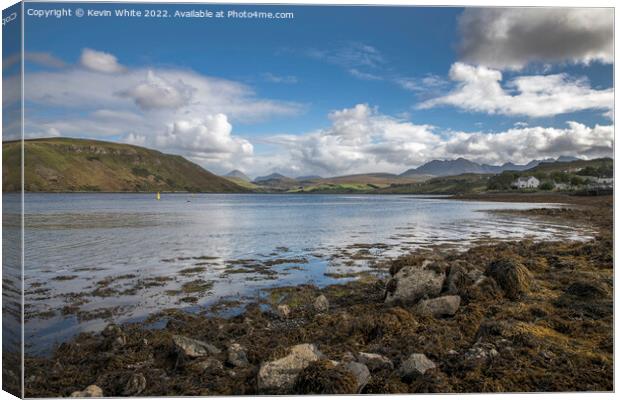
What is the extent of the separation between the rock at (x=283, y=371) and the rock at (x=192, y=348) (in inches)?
45.7

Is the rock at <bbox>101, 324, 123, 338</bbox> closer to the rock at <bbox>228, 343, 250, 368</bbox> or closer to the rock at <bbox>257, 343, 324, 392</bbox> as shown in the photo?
the rock at <bbox>228, 343, 250, 368</bbox>

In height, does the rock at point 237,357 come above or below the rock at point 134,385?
above

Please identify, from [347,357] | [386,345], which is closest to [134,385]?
[347,357]

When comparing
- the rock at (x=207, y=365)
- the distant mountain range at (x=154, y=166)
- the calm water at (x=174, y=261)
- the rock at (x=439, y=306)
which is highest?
the distant mountain range at (x=154, y=166)

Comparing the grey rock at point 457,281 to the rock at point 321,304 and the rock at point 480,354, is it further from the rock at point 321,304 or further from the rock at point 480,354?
the rock at point 321,304

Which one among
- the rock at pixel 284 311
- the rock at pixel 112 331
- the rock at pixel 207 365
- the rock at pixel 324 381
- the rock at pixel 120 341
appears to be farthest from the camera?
the rock at pixel 284 311

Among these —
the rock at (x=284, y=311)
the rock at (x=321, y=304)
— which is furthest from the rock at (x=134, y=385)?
the rock at (x=321, y=304)

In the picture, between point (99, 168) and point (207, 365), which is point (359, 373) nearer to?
point (207, 365)

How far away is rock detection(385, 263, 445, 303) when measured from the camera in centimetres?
728

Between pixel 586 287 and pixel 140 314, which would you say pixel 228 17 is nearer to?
pixel 140 314

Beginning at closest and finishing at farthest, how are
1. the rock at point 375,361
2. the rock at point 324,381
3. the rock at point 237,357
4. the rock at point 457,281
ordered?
the rock at point 324,381 → the rock at point 375,361 → the rock at point 237,357 → the rock at point 457,281

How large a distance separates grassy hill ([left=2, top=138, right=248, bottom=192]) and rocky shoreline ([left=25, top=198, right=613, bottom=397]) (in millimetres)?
2880

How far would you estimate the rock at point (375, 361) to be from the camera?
500cm

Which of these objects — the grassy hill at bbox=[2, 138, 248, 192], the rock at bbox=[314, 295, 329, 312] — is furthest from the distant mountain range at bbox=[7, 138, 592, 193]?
the rock at bbox=[314, 295, 329, 312]
